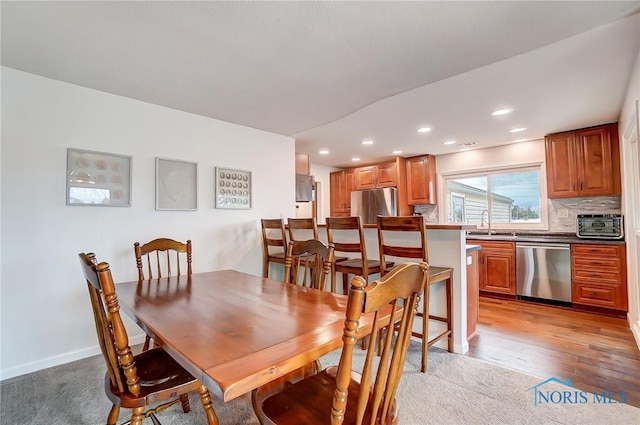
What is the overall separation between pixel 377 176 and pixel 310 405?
4911mm

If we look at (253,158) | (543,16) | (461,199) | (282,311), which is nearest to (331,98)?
(253,158)

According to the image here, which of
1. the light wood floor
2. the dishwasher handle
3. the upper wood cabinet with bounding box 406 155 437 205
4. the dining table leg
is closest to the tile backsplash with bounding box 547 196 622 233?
the dishwasher handle

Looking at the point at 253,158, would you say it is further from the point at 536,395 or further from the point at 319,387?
the point at 536,395

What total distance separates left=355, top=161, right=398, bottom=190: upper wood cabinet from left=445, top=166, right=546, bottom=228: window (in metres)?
0.94

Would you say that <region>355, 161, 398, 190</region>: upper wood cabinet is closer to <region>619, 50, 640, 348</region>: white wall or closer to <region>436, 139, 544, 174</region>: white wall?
<region>436, 139, 544, 174</region>: white wall

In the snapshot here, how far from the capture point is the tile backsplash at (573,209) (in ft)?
12.3

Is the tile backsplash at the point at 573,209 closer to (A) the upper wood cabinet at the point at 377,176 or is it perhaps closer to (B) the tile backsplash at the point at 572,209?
(B) the tile backsplash at the point at 572,209

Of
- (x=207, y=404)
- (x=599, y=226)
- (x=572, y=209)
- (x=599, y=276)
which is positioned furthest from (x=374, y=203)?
(x=207, y=404)

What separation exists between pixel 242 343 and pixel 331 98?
94.8 inches

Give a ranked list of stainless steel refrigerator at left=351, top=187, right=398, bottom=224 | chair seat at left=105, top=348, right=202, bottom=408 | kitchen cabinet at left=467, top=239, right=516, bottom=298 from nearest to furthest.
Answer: chair seat at left=105, top=348, right=202, bottom=408 < kitchen cabinet at left=467, top=239, right=516, bottom=298 < stainless steel refrigerator at left=351, top=187, right=398, bottom=224

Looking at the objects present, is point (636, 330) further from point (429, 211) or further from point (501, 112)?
point (429, 211)

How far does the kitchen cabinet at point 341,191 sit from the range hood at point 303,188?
153 centimetres
